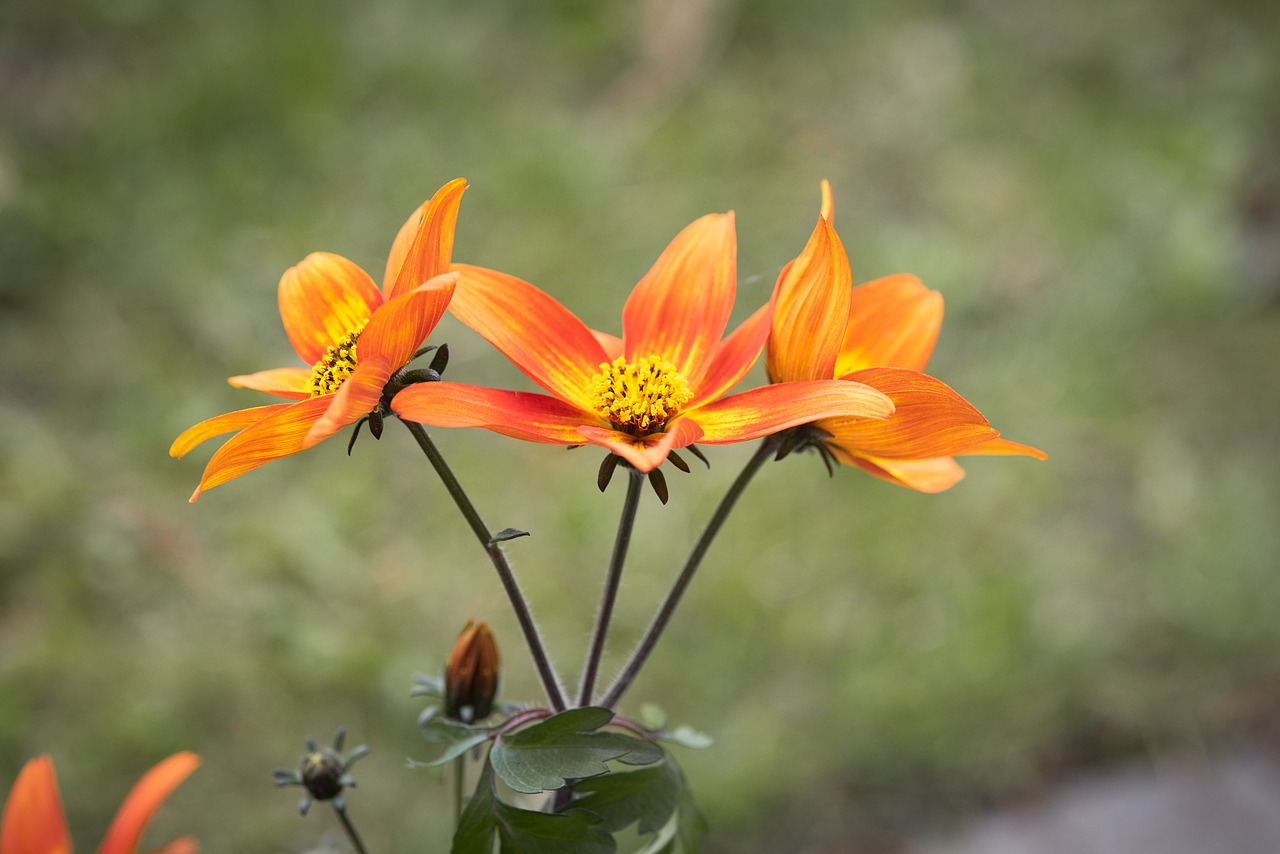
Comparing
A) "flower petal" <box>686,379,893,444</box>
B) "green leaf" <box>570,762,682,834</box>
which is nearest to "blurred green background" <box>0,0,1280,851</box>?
"green leaf" <box>570,762,682,834</box>

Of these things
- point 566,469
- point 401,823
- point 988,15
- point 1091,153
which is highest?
point 988,15

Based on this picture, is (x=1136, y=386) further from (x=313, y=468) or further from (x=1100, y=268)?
(x=313, y=468)

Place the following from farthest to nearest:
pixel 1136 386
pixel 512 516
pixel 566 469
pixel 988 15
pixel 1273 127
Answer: pixel 988 15 → pixel 1273 127 → pixel 1136 386 → pixel 566 469 → pixel 512 516

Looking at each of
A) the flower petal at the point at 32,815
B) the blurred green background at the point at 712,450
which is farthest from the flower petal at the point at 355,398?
the blurred green background at the point at 712,450

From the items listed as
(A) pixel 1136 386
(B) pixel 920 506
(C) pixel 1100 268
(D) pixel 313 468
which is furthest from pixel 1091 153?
(D) pixel 313 468

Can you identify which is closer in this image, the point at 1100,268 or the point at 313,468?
the point at 313,468

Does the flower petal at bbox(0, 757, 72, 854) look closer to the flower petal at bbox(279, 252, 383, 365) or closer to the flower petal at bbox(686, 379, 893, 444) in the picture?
the flower petal at bbox(279, 252, 383, 365)

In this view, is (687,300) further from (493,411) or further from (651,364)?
(493,411)

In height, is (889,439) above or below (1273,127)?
below
